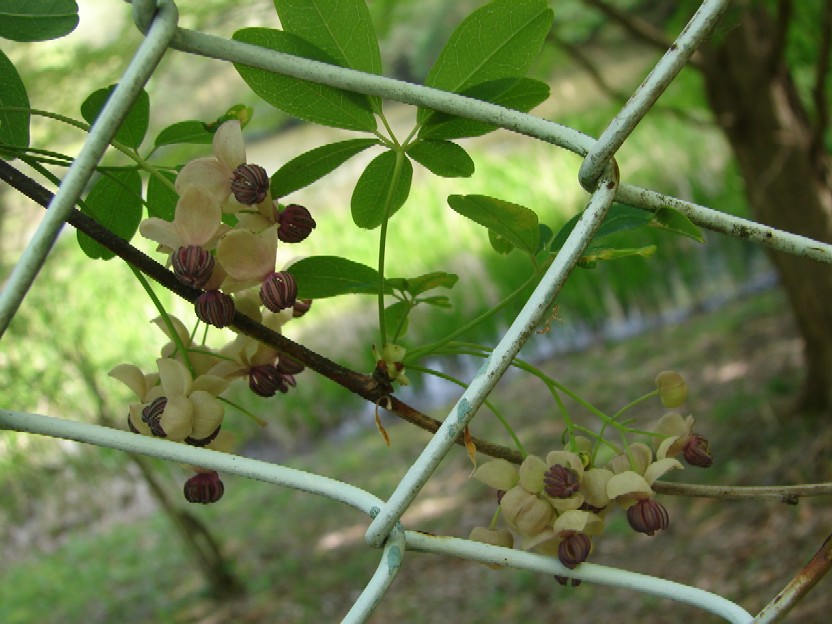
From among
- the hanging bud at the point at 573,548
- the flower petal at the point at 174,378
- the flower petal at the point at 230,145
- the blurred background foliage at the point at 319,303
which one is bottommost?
the hanging bud at the point at 573,548

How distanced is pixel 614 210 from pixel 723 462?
106 inches

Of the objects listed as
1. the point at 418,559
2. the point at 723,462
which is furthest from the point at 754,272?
the point at 418,559

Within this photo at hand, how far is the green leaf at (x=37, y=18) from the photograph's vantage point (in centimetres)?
33

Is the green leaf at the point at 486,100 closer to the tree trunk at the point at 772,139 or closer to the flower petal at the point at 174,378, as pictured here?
the flower petal at the point at 174,378

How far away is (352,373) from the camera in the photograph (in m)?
0.34

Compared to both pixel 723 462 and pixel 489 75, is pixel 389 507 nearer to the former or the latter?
pixel 489 75

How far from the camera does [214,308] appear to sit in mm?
314

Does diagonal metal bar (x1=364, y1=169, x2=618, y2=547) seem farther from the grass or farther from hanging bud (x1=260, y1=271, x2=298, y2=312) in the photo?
the grass

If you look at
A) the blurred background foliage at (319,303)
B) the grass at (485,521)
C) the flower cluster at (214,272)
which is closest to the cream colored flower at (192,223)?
the flower cluster at (214,272)

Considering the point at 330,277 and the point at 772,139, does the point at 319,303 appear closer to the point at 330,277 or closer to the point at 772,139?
the point at 772,139

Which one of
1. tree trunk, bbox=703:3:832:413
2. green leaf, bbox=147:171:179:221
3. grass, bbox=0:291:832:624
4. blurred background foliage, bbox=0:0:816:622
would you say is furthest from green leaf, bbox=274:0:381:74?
blurred background foliage, bbox=0:0:816:622

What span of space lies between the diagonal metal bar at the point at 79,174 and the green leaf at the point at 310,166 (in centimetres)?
11

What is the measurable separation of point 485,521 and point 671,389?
114 inches

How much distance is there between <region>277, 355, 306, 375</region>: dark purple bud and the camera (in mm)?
363
